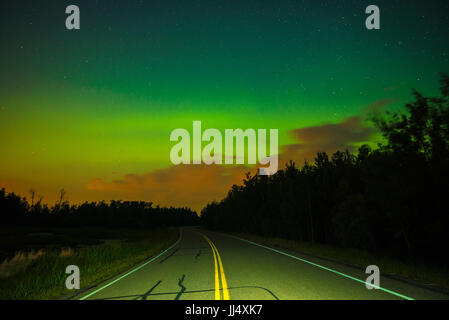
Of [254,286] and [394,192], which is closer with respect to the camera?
[254,286]

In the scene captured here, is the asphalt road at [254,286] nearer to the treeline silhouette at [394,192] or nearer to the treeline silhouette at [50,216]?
the treeline silhouette at [394,192]

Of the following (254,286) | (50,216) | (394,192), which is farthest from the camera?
(50,216)

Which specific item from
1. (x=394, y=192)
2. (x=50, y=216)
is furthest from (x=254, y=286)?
(x=50, y=216)

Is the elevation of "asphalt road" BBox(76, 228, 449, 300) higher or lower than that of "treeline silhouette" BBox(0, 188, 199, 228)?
higher

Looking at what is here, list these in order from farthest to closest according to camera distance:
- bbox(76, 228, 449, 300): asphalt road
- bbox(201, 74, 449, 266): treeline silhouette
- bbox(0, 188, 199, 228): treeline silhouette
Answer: bbox(0, 188, 199, 228): treeline silhouette, bbox(201, 74, 449, 266): treeline silhouette, bbox(76, 228, 449, 300): asphalt road

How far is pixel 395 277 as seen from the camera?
8.85 meters

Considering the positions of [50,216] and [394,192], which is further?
[50,216]

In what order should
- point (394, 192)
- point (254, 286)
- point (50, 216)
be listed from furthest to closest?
point (50, 216), point (394, 192), point (254, 286)

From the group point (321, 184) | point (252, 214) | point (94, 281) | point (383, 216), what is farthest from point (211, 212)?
point (94, 281)

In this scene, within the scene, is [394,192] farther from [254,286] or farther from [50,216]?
[50,216]

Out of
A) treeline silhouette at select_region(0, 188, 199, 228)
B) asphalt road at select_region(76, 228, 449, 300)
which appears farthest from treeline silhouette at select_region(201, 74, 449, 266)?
treeline silhouette at select_region(0, 188, 199, 228)

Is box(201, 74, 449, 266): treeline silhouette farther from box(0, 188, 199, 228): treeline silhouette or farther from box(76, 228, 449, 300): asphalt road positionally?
box(0, 188, 199, 228): treeline silhouette
